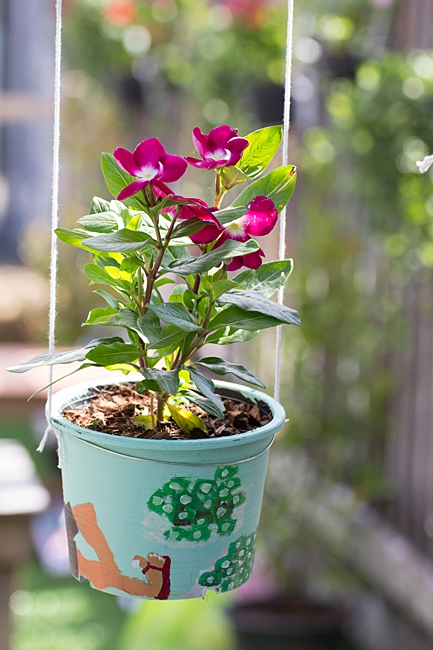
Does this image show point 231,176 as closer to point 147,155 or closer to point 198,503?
point 147,155

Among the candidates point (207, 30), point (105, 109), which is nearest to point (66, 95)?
point (105, 109)

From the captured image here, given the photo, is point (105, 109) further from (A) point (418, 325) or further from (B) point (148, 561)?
(B) point (148, 561)

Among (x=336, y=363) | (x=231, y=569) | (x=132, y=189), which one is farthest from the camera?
(x=336, y=363)

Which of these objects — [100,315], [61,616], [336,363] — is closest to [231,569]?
[100,315]

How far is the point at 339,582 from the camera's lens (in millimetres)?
2637

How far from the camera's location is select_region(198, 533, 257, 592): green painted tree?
29.9 inches

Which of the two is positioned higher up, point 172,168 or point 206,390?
point 172,168

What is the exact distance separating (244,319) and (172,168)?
0.16m

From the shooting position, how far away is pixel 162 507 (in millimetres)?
730

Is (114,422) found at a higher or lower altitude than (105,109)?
lower

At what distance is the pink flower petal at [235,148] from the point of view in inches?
28.0

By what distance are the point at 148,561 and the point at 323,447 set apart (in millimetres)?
1961

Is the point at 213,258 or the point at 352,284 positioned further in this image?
the point at 352,284

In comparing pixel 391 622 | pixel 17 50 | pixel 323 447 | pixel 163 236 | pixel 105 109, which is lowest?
pixel 391 622
